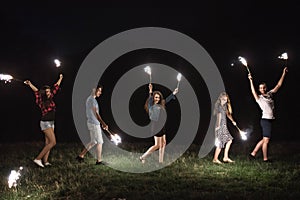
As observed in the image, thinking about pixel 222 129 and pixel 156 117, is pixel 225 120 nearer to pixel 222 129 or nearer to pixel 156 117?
pixel 222 129

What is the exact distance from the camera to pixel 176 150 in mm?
13305

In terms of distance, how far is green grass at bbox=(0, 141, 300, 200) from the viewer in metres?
7.89

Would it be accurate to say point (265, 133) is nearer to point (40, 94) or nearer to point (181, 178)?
point (181, 178)

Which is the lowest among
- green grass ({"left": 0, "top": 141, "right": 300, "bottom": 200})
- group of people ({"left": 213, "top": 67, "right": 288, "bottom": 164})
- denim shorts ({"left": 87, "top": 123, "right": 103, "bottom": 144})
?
green grass ({"left": 0, "top": 141, "right": 300, "bottom": 200})

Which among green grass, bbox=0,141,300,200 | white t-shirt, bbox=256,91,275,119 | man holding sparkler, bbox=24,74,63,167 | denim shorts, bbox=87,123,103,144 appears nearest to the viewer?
green grass, bbox=0,141,300,200

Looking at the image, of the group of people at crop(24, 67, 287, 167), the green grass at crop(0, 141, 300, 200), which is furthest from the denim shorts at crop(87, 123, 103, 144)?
the green grass at crop(0, 141, 300, 200)

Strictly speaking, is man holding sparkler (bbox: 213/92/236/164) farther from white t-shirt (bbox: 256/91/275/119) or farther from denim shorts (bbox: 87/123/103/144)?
denim shorts (bbox: 87/123/103/144)

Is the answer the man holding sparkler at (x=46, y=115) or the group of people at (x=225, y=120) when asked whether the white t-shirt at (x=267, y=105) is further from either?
the man holding sparkler at (x=46, y=115)

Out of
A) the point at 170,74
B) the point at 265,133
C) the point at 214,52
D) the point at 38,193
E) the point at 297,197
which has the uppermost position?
the point at 214,52

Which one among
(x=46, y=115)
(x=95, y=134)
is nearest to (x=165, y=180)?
(x=95, y=134)

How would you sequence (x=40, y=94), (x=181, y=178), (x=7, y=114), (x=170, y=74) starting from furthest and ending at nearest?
(x=170, y=74) → (x=7, y=114) → (x=40, y=94) → (x=181, y=178)

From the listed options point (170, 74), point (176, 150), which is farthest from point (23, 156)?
point (170, 74)

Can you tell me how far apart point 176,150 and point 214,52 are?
44.6ft

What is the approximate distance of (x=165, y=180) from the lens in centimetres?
891
